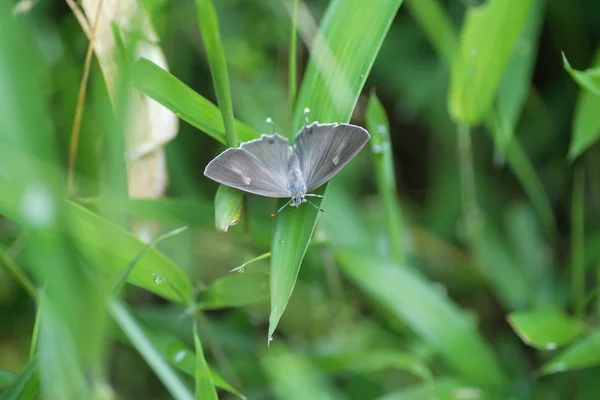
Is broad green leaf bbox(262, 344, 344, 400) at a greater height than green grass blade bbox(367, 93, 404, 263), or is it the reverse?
green grass blade bbox(367, 93, 404, 263)

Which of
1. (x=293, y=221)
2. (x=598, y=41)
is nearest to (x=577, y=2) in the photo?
(x=598, y=41)

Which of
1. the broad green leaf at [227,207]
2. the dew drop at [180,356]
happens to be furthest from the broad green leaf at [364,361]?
the broad green leaf at [227,207]

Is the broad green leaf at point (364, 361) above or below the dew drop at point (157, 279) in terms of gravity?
below

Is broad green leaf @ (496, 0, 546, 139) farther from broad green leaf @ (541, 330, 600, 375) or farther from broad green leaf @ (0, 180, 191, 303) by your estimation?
broad green leaf @ (0, 180, 191, 303)

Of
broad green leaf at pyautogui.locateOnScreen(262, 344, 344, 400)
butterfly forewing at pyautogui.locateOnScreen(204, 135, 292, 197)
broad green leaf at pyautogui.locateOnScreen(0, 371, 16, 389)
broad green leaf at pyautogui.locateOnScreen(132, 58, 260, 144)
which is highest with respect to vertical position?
broad green leaf at pyautogui.locateOnScreen(132, 58, 260, 144)

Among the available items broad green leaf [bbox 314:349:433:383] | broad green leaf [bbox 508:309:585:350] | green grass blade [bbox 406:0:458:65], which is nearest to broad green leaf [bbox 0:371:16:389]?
broad green leaf [bbox 314:349:433:383]

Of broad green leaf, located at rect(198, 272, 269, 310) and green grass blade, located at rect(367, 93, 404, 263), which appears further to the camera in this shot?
green grass blade, located at rect(367, 93, 404, 263)

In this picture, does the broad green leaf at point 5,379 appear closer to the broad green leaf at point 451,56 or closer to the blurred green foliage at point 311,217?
the blurred green foliage at point 311,217

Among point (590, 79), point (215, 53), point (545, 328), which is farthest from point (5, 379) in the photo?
point (590, 79)
